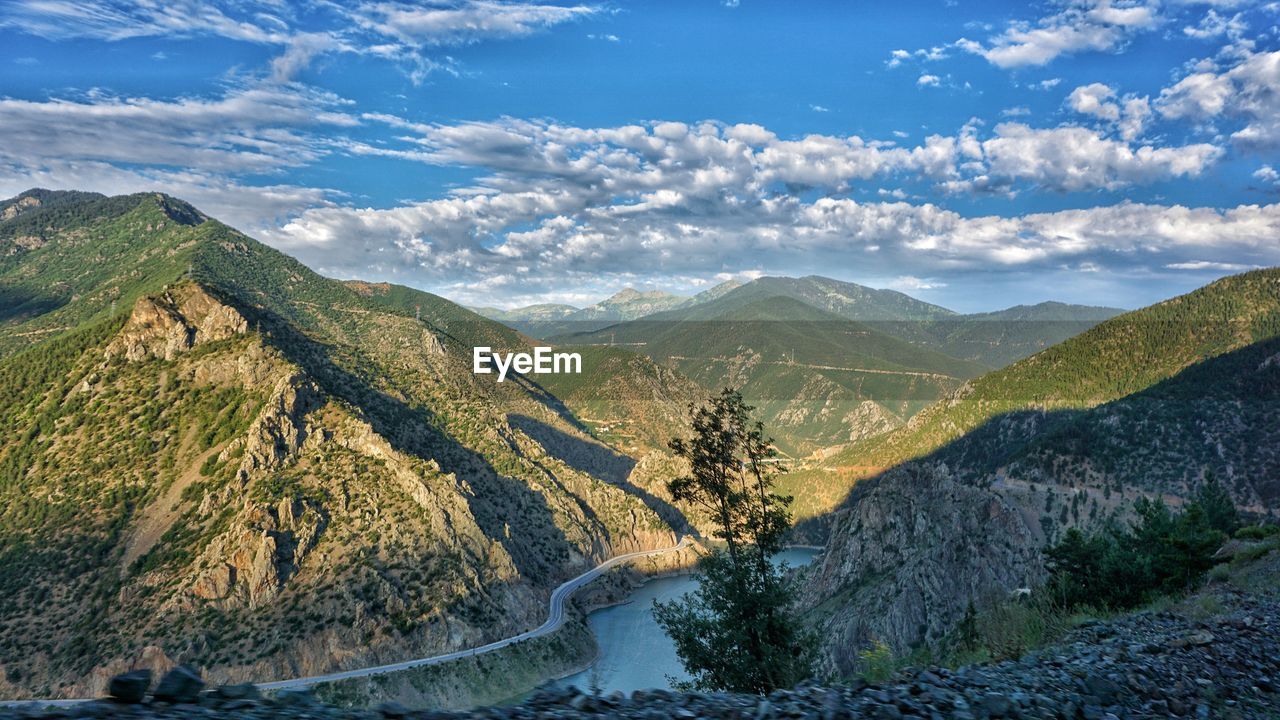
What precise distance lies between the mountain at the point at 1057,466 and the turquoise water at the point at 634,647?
2801 cm

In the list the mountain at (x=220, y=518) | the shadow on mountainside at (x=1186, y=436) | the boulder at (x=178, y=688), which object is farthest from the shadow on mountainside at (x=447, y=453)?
the boulder at (x=178, y=688)

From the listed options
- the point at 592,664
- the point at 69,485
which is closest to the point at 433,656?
the point at 592,664

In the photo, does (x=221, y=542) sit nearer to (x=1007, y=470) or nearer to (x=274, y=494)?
(x=274, y=494)

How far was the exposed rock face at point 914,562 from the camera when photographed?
6556 cm

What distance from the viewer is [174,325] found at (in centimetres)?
10181

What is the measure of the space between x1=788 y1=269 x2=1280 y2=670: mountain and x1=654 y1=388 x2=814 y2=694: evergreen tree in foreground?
12.0ft

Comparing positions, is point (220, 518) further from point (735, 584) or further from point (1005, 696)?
point (1005, 696)

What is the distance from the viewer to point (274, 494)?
283 feet

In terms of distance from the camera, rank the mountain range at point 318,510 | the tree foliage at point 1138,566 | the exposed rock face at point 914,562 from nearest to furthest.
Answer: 1. the tree foliage at point 1138,566
2. the exposed rock face at point 914,562
3. the mountain range at point 318,510

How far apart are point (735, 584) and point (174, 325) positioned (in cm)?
10240

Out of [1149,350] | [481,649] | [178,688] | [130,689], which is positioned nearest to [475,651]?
[481,649]

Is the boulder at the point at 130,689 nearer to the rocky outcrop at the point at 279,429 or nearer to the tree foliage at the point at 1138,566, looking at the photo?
the tree foliage at the point at 1138,566

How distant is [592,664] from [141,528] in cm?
6068

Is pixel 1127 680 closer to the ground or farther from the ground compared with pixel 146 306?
closer to the ground
